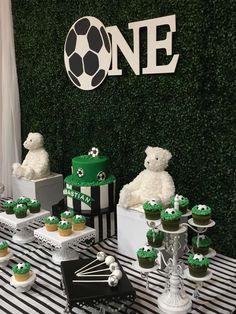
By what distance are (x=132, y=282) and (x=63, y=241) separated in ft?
1.09

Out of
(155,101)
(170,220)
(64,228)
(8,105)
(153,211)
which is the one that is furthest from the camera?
(8,105)

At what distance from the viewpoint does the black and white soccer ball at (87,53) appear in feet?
6.57

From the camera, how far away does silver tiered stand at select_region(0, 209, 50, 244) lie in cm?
174

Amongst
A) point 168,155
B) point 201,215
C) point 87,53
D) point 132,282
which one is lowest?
point 132,282

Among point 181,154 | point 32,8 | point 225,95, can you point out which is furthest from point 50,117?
point 225,95

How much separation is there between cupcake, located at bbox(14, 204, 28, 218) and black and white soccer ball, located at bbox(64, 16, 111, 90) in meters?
0.78

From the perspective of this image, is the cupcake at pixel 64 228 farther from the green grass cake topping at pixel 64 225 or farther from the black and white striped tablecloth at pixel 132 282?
the black and white striped tablecloth at pixel 132 282

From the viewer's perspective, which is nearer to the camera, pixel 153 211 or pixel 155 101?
pixel 153 211

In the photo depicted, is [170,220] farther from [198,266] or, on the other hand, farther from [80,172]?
[80,172]

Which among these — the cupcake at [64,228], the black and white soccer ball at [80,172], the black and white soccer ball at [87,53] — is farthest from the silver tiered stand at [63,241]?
the black and white soccer ball at [87,53]

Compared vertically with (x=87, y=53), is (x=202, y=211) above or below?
below

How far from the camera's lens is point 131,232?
1666 mm

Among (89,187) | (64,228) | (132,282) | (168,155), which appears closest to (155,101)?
(168,155)

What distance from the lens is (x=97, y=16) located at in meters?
2.01
